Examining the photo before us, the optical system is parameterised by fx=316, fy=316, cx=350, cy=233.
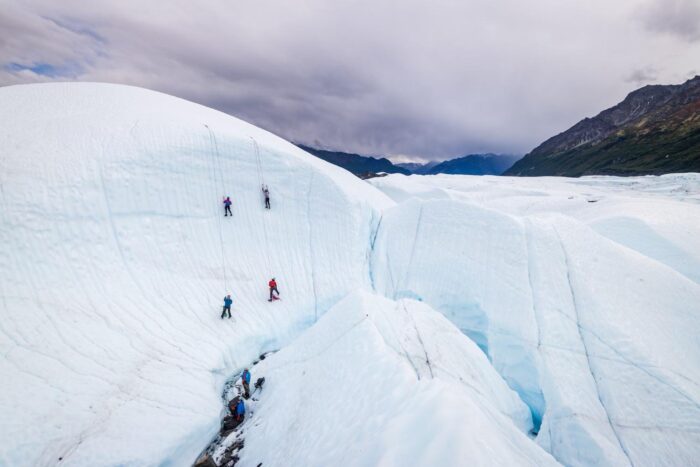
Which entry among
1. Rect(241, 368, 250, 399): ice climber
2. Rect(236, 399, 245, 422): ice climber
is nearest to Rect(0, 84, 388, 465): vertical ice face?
Rect(236, 399, 245, 422): ice climber

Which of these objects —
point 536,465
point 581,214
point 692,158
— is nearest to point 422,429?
point 536,465

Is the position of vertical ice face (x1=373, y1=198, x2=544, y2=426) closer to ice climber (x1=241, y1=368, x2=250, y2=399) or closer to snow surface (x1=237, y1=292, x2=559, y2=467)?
snow surface (x1=237, y1=292, x2=559, y2=467)

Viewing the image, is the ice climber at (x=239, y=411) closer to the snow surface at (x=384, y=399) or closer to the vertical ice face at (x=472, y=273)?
the snow surface at (x=384, y=399)

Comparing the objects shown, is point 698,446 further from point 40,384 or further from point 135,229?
point 135,229

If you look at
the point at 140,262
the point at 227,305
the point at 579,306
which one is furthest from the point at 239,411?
the point at 579,306

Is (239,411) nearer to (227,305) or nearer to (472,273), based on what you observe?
(227,305)

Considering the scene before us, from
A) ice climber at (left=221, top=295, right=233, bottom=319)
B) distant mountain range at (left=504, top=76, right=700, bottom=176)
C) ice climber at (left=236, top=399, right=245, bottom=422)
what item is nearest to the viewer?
ice climber at (left=236, top=399, right=245, bottom=422)
